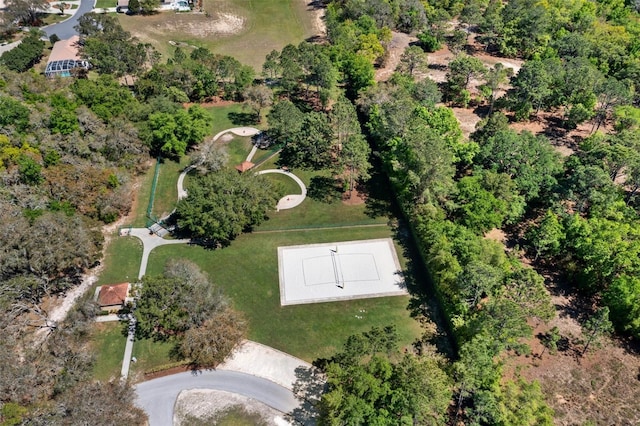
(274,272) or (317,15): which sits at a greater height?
(317,15)

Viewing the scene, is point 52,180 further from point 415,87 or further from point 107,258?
point 415,87

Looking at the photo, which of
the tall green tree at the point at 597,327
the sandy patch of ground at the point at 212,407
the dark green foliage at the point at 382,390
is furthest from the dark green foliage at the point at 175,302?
the tall green tree at the point at 597,327

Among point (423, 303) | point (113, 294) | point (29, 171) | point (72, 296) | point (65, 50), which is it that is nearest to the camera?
point (113, 294)

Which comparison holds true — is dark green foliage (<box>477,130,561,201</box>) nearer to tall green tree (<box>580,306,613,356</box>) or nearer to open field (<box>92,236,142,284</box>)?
tall green tree (<box>580,306,613,356</box>)

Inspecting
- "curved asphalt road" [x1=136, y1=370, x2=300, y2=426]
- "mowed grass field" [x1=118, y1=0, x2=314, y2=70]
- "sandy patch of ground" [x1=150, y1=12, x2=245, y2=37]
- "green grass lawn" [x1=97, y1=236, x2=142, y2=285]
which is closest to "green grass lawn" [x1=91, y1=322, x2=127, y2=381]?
"curved asphalt road" [x1=136, y1=370, x2=300, y2=426]

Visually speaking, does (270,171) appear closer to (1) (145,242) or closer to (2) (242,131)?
(2) (242,131)

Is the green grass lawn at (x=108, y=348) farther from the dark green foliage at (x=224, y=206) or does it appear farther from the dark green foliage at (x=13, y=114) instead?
the dark green foliage at (x=13, y=114)

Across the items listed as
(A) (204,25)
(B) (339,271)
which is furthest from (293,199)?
(A) (204,25)
